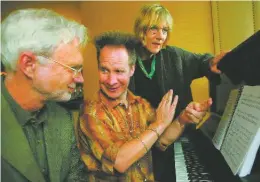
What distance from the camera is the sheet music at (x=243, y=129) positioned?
71 cm

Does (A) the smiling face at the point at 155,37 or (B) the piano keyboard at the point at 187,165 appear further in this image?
(A) the smiling face at the point at 155,37

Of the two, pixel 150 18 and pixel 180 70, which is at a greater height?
pixel 150 18

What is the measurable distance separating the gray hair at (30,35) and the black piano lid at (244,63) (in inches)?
23.4

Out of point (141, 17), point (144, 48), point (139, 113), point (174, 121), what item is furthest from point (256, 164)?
point (141, 17)

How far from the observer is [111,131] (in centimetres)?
103

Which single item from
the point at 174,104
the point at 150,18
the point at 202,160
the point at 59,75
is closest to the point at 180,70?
the point at 174,104

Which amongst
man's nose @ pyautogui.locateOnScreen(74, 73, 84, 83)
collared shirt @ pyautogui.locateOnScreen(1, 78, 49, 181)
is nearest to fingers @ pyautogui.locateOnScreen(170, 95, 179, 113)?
man's nose @ pyautogui.locateOnScreen(74, 73, 84, 83)

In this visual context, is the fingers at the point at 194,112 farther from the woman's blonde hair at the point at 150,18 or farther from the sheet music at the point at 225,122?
the woman's blonde hair at the point at 150,18

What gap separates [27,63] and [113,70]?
0.31 m

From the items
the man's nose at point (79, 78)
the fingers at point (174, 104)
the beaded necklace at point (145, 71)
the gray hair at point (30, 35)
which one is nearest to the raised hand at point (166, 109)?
the fingers at point (174, 104)

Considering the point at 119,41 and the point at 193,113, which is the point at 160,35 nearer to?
the point at 119,41

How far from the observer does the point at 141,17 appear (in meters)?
1.10

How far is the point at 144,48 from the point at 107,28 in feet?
0.59

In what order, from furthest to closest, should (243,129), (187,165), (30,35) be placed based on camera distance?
1. (187,165)
2. (30,35)
3. (243,129)
